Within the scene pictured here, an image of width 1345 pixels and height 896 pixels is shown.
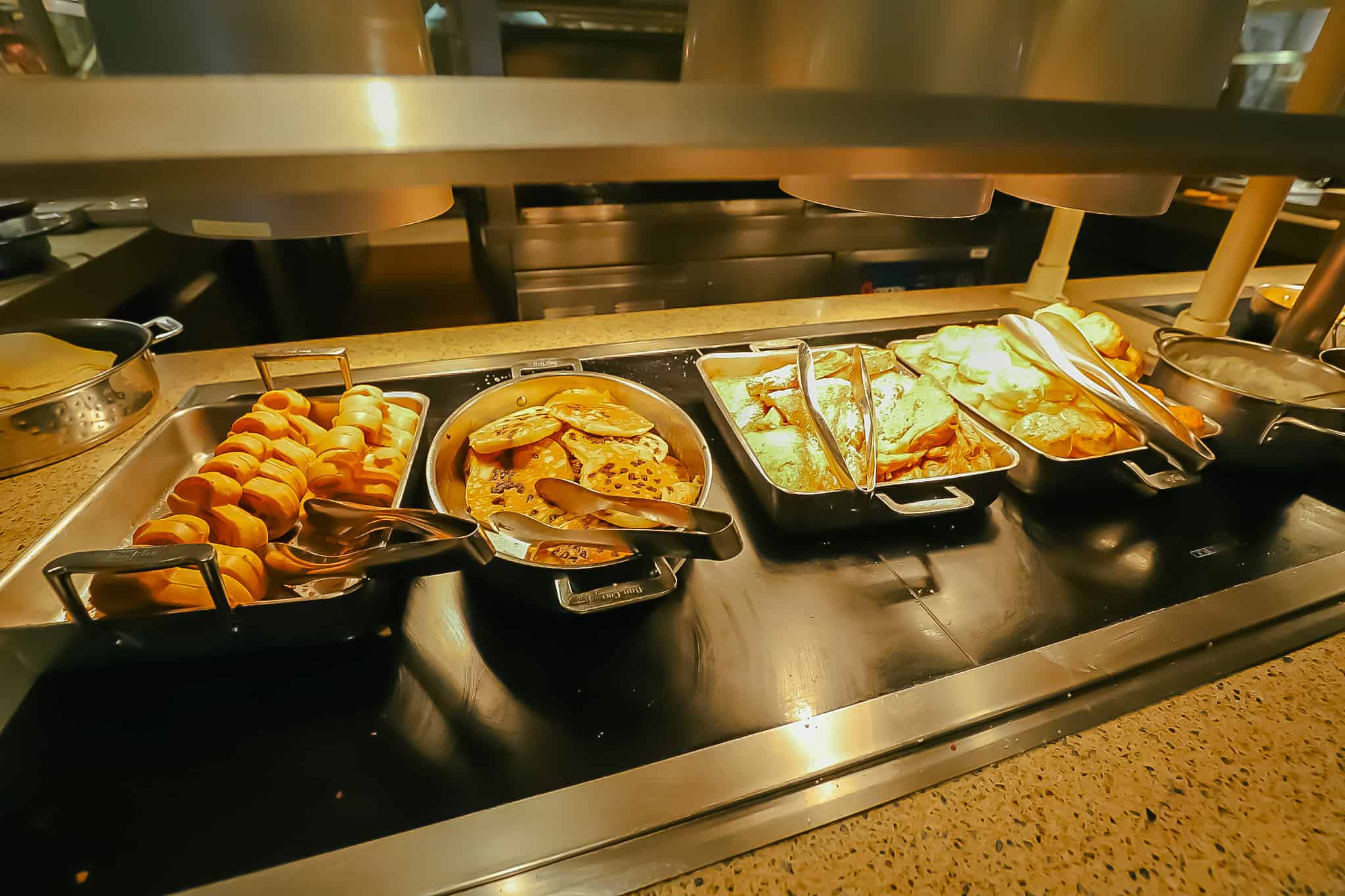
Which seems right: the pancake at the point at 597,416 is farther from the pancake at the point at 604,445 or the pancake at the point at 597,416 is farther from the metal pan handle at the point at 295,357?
the metal pan handle at the point at 295,357

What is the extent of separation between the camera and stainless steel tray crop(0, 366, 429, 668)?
1.91ft

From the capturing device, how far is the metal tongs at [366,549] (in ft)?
1.82

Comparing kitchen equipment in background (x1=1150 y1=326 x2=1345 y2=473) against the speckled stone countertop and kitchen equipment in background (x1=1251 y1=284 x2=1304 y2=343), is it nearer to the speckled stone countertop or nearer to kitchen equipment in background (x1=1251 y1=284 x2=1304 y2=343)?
the speckled stone countertop

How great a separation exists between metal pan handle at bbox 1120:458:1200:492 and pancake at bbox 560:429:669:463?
26.9 inches

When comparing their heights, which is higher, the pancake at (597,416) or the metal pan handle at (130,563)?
the metal pan handle at (130,563)

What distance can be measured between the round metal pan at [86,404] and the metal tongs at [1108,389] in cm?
156

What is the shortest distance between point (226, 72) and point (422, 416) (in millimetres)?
618

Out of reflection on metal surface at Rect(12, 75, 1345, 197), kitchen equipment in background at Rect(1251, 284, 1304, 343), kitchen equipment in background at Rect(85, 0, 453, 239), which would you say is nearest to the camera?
reflection on metal surface at Rect(12, 75, 1345, 197)

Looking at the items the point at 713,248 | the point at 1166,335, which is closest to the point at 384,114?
the point at 1166,335

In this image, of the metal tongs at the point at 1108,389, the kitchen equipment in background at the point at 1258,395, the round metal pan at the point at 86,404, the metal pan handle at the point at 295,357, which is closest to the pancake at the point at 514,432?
the metal pan handle at the point at 295,357

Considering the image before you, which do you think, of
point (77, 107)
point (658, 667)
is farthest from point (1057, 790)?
point (77, 107)

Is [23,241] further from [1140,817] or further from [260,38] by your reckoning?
[1140,817]

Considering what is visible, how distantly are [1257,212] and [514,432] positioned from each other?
144 cm

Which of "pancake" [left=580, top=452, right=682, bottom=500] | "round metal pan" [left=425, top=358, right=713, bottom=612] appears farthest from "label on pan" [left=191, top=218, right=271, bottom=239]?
"pancake" [left=580, top=452, right=682, bottom=500]
